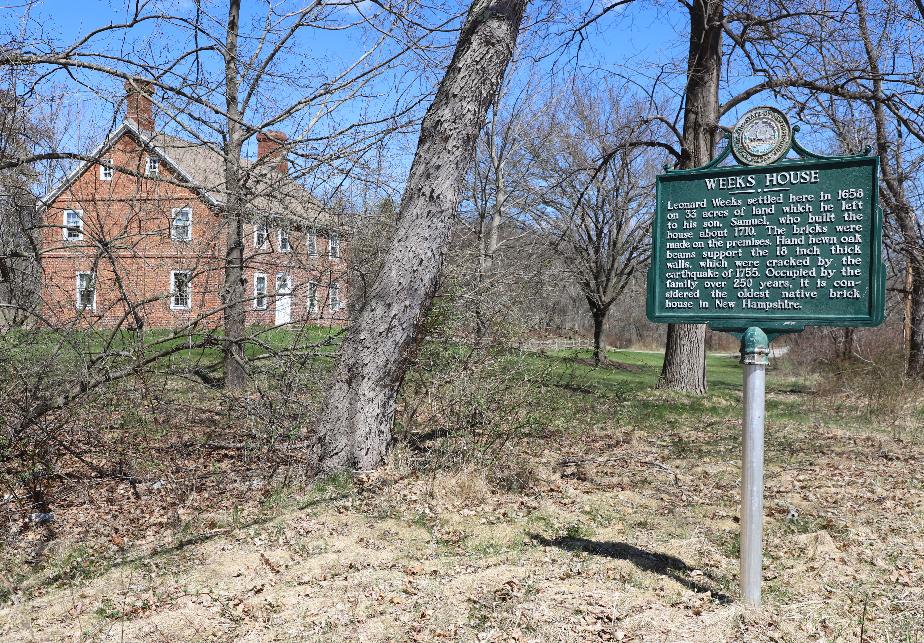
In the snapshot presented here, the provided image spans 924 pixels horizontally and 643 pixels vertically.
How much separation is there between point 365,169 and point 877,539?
6.09 meters

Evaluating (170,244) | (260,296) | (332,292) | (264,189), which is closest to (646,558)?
(260,296)

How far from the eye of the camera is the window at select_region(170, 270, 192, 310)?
7.74 m

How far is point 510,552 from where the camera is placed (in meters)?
5.20

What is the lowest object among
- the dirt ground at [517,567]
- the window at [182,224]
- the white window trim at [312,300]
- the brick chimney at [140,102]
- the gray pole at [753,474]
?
the dirt ground at [517,567]

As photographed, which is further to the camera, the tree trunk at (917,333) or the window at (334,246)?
the tree trunk at (917,333)

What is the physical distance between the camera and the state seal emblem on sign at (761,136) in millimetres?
4285

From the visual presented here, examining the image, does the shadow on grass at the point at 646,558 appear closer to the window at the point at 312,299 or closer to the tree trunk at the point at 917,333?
the window at the point at 312,299

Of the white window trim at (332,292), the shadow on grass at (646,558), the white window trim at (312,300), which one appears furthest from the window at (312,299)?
the shadow on grass at (646,558)

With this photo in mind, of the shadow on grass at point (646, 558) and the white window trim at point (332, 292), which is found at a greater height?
the white window trim at point (332, 292)

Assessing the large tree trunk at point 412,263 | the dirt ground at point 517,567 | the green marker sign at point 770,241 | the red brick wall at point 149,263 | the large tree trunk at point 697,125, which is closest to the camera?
the dirt ground at point 517,567

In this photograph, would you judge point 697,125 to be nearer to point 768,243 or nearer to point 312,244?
point 312,244

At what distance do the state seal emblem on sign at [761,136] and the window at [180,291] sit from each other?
Answer: 5.44 meters

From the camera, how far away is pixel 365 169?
8.40 metres

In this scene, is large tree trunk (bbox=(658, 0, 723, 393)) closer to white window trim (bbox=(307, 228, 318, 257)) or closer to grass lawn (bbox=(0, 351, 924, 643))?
grass lawn (bbox=(0, 351, 924, 643))
